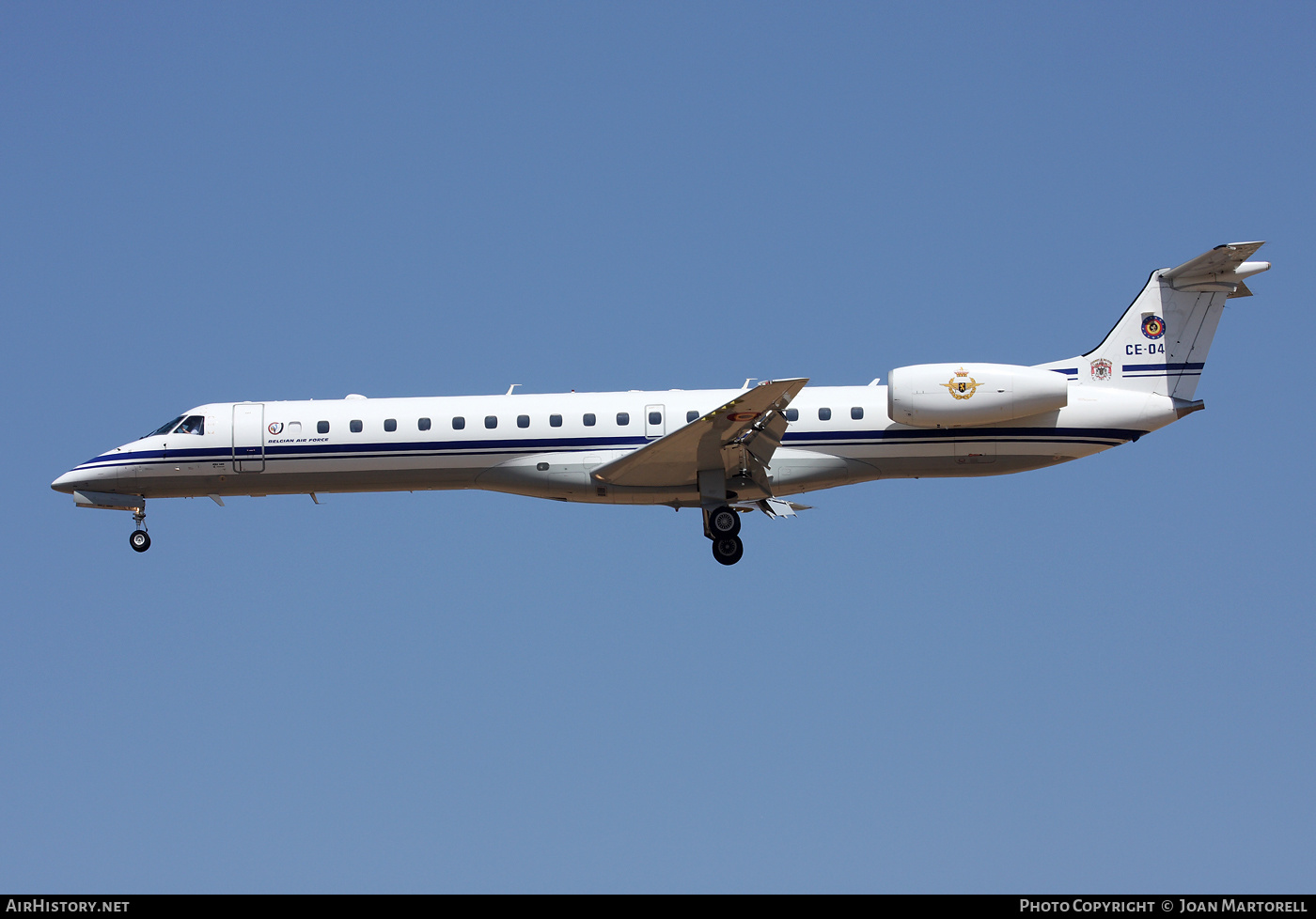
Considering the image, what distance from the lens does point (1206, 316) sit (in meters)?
25.3

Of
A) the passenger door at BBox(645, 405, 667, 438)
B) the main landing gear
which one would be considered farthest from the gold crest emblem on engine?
the passenger door at BBox(645, 405, 667, 438)

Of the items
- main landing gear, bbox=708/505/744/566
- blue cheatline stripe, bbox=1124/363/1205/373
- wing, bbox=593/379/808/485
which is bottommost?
main landing gear, bbox=708/505/744/566

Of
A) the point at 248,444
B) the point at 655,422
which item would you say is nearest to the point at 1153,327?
the point at 655,422

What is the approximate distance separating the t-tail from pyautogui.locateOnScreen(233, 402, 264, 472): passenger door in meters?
14.9

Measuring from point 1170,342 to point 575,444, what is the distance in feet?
36.5

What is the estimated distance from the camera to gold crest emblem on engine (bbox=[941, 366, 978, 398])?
23828 mm

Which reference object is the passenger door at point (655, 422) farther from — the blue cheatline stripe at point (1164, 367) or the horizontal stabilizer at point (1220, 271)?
the horizontal stabilizer at point (1220, 271)

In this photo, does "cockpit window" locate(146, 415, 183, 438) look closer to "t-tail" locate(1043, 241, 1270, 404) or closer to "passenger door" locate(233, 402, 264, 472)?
"passenger door" locate(233, 402, 264, 472)

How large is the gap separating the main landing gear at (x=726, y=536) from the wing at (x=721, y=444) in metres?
0.74

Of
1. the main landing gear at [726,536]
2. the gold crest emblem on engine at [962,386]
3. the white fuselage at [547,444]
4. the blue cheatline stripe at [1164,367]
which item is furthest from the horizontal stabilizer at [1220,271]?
the main landing gear at [726,536]
